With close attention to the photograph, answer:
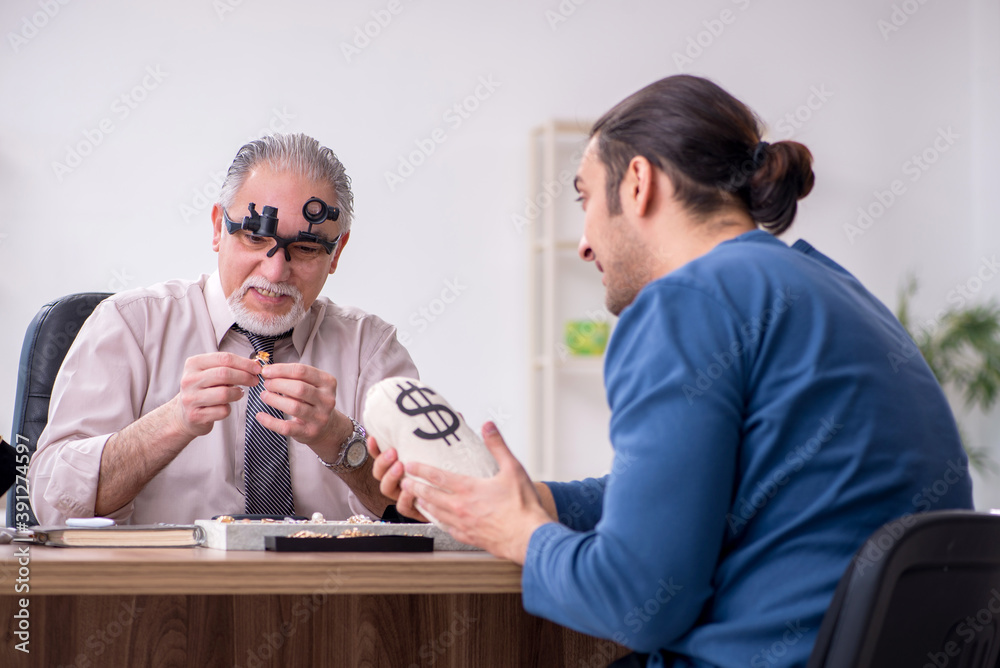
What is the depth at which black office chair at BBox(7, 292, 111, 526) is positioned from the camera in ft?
6.29

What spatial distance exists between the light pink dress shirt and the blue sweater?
104 cm

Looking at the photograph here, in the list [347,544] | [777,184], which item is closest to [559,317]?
[777,184]

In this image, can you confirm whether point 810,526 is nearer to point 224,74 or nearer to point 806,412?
point 806,412

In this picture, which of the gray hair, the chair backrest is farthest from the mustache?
the chair backrest

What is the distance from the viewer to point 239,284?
1.97 m

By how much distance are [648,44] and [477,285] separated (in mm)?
1478

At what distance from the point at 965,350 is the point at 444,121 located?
9.51 ft

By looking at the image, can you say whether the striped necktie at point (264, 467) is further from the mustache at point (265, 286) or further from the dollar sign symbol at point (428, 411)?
the dollar sign symbol at point (428, 411)

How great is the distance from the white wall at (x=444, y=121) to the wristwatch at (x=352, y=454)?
2.51m

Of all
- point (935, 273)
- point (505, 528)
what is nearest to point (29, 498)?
point (505, 528)

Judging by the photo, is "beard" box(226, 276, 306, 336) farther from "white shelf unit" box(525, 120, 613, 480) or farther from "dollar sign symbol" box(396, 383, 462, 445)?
"white shelf unit" box(525, 120, 613, 480)

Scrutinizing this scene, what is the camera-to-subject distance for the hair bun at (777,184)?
3.99ft

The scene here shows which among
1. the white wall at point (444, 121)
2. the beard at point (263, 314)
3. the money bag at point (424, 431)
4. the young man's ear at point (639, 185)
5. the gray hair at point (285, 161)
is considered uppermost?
the white wall at point (444, 121)

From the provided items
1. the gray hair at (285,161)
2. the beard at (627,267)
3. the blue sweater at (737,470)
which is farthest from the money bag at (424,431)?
the gray hair at (285,161)
